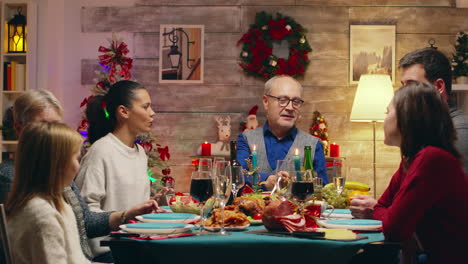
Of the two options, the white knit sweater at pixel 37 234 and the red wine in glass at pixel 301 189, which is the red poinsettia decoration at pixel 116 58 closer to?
the red wine in glass at pixel 301 189

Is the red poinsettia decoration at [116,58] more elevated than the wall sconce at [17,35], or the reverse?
the wall sconce at [17,35]

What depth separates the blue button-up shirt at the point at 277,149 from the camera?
157 inches

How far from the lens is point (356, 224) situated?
2.17m

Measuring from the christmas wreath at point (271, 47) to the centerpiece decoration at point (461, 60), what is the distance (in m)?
1.37

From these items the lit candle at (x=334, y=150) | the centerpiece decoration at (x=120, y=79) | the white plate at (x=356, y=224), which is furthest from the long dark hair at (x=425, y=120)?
the centerpiece decoration at (x=120, y=79)

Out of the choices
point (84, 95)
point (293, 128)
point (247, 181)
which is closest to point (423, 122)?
point (247, 181)

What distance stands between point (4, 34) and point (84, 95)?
92 centimetres

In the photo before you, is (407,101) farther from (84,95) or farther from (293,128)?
(84,95)

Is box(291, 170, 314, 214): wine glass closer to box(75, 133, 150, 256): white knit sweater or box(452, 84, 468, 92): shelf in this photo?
box(75, 133, 150, 256): white knit sweater

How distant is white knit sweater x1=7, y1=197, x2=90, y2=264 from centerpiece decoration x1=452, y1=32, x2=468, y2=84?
4.47m

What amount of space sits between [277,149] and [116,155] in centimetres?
142

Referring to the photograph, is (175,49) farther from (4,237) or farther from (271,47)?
(4,237)

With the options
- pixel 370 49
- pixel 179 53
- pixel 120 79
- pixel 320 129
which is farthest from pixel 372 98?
pixel 120 79

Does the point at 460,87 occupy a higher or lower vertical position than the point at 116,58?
lower
